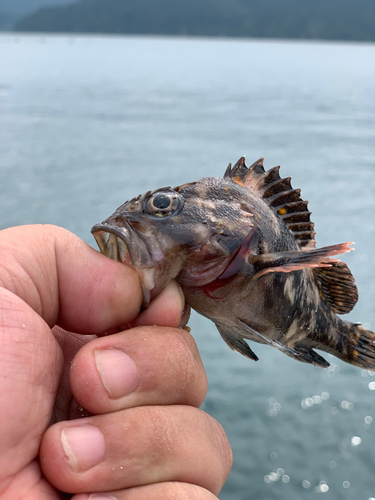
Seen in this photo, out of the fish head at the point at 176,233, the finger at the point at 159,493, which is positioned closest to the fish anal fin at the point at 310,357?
the fish head at the point at 176,233

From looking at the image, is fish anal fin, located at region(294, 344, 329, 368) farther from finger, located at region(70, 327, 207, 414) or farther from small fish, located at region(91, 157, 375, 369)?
finger, located at region(70, 327, 207, 414)

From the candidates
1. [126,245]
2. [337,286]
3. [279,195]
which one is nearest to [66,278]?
[126,245]

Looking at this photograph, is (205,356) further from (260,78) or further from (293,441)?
(260,78)

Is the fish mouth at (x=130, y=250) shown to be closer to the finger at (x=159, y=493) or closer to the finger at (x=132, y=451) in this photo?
the finger at (x=132, y=451)

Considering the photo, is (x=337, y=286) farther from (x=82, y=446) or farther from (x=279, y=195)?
(x=82, y=446)

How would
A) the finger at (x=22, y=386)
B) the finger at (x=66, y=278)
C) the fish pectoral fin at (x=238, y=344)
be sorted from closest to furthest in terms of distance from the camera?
the finger at (x=22, y=386)
the finger at (x=66, y=278)
the fish pectoral fin at (x=238, y=344)

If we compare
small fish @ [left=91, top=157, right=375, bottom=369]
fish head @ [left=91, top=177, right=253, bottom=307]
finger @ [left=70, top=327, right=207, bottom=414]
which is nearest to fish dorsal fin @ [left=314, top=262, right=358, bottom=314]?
small fish @ [left=91, top=157, right=375, bottom=369]
